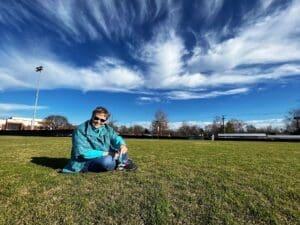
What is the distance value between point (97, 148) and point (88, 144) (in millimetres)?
207

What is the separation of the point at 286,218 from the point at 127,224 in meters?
1.88

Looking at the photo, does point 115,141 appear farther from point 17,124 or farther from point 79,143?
point 17,124

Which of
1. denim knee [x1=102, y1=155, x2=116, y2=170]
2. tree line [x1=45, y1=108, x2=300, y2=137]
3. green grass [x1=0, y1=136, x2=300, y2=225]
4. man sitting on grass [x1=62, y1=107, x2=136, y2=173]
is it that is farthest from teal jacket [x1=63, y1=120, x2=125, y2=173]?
tree line [x1=45, y1=108, x2=300, y2=137]

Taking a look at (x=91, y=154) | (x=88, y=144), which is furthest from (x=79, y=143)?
(x=91, y=154)

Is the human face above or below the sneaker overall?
above

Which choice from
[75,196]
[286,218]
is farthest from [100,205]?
[286,218]

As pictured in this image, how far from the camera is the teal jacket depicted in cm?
518

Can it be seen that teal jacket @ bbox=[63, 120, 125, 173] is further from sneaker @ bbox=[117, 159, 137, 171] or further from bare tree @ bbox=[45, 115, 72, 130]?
bare tree @ bbox=[45, 115, 72, 130]

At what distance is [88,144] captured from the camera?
535 cm

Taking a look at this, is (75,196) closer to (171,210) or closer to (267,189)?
(171,210)

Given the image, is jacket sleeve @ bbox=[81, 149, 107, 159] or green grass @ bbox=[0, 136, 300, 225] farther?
jacket sleeve @ bbox=[81, 149, 107, 159]

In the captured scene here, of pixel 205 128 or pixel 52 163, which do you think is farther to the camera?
pixel 205 128

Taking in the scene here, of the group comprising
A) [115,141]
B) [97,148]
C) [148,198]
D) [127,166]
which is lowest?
[148,198]

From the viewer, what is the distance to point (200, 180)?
4.76 m
